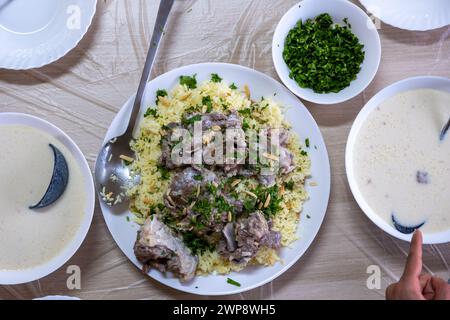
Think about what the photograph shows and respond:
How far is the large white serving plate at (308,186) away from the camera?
9.40 feet

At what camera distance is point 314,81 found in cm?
298

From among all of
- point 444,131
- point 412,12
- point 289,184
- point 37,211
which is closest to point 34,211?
point 37,211

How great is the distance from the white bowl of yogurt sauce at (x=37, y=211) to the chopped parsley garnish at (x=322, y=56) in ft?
4.35

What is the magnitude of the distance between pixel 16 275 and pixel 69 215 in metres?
0.45

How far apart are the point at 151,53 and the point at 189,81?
0.27 meters

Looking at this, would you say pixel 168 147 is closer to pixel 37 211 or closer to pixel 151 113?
Result: pixel 151 113

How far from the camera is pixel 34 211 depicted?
2.86 m

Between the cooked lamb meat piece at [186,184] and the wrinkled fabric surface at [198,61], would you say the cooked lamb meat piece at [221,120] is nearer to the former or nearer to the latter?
the cooked lamb meat piece at [186,184]

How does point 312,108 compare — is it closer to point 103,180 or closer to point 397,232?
point 397,232

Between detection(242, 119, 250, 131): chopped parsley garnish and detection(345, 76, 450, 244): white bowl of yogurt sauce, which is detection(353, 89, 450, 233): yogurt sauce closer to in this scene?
detection(345, 76, 450, 244): white bowl of yogurt sauce

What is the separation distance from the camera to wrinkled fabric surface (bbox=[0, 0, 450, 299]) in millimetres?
3035

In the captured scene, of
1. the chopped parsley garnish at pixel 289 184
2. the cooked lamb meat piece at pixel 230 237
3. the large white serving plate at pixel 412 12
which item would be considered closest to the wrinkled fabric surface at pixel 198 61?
the large white serving plate at pixel 412 12
